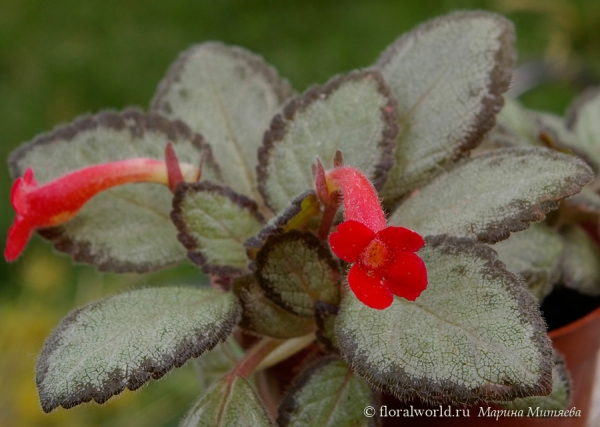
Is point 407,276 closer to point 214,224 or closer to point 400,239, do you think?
point 400,239

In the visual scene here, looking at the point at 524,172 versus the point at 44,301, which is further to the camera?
the point at 44,301

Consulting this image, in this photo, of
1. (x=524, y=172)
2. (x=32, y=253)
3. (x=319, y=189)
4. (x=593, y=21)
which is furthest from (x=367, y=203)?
(x=593, y=21)

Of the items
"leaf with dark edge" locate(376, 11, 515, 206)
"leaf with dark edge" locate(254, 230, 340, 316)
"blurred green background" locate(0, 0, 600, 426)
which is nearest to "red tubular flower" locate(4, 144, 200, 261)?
"leaf with dark edge" locate(254, 230, 340, 316)

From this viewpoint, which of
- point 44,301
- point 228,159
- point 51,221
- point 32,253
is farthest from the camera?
point 32,253

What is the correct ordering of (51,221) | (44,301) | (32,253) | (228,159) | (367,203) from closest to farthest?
(367,203)
(51,221)
(228,159)
(44,301)
(32,253)

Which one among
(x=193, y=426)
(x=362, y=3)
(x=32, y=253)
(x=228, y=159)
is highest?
(x=228, y=159)

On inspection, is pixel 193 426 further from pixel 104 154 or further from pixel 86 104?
pixel 86 104

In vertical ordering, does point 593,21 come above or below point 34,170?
below
